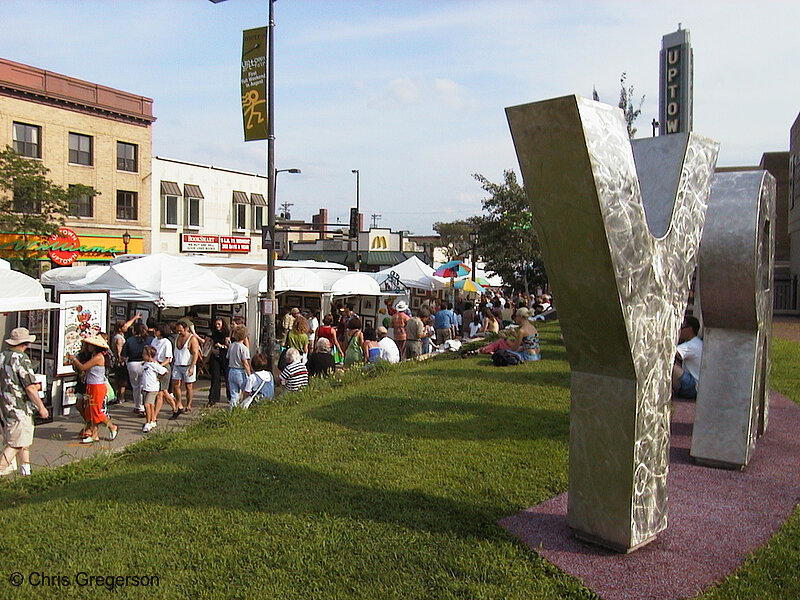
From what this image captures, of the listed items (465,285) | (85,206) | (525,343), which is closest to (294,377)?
(525,343)

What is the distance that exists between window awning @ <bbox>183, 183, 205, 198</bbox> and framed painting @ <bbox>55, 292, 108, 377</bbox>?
28.2 meters

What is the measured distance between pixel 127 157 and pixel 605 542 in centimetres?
3683

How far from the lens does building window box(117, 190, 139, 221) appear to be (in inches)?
1449

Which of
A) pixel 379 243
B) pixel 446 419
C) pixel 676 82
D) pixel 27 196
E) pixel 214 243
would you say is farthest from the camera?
pixel 379 243

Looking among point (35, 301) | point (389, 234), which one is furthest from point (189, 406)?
point (389, 234)

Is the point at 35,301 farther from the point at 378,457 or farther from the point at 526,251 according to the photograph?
the point at 526,251

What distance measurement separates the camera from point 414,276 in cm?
2547

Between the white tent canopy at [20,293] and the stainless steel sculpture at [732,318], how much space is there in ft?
32.5

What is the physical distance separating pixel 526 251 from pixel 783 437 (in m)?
20.8

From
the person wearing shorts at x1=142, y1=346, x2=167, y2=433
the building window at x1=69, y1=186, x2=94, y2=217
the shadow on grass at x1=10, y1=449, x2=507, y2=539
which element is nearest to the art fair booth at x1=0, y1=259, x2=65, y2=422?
the person wearing shorts at x1=142, y1=346, x2=167, y2=433

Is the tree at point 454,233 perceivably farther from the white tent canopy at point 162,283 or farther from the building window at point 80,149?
the white tent canopy at point 162,283

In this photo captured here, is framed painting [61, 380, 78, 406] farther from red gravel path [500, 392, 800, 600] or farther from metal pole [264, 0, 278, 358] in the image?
red gravel path [500, 392, 800, 600]

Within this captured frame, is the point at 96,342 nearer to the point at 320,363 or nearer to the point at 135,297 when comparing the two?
the point at 135,297

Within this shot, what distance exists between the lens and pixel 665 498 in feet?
17.3
